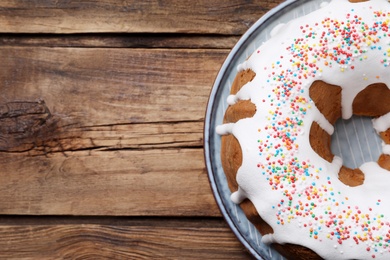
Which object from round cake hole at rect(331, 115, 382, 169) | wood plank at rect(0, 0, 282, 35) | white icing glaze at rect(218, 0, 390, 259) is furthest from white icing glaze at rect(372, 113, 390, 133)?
wood plank at rect(0, 0, 282, 35)

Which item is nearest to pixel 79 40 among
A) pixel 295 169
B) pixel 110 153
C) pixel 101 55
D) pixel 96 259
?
pixel 101 55

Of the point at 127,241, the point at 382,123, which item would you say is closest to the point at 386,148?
the point at 382,123

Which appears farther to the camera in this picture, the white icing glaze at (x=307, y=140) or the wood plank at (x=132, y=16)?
the wood plank at (x=132, y=16)

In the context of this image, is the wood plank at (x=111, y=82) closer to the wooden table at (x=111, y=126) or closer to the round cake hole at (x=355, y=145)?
the wooden table at (x=111, y=126)

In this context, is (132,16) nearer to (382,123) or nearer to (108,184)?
(108,184)

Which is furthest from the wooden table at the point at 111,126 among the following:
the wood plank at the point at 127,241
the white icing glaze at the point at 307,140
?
the white icing glaze at the point at 307,140
